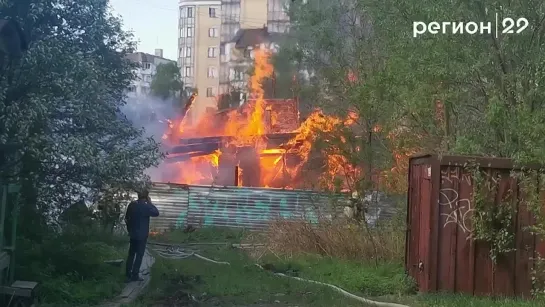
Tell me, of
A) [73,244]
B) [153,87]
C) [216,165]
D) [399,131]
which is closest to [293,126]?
[216,165]

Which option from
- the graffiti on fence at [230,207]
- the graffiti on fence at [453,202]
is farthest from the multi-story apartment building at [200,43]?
the graffiti on fence at [453,202]

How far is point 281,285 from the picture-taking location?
41.2 feet

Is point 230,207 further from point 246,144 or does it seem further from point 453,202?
point 453,202

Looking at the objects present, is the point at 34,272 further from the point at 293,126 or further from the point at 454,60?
the point at 293,126

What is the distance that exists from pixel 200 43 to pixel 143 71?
54577mm

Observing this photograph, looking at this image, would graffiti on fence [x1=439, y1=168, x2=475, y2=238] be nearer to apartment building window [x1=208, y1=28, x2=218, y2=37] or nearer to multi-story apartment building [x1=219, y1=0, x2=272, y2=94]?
multi-story apartment building [x1=219, y1=0, x2=272, y2=94]

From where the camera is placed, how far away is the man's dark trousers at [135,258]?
13398 millimetres

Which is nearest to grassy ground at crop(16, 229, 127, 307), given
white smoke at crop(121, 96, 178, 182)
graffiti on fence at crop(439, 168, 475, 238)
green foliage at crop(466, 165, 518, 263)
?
graffiti on fence at crop(439, 168, 475, 238)

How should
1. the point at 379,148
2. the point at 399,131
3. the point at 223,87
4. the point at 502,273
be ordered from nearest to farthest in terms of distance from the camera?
the point at 502,273, the point at 399,131, the point at 379,148, the point at 223,87

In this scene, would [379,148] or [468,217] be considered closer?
[468,217]

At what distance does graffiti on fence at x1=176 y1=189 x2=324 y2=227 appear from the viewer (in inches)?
1068

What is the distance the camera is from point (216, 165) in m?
45.3

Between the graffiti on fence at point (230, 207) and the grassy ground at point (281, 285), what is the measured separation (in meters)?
10.6

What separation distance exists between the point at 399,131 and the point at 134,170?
6.00m
